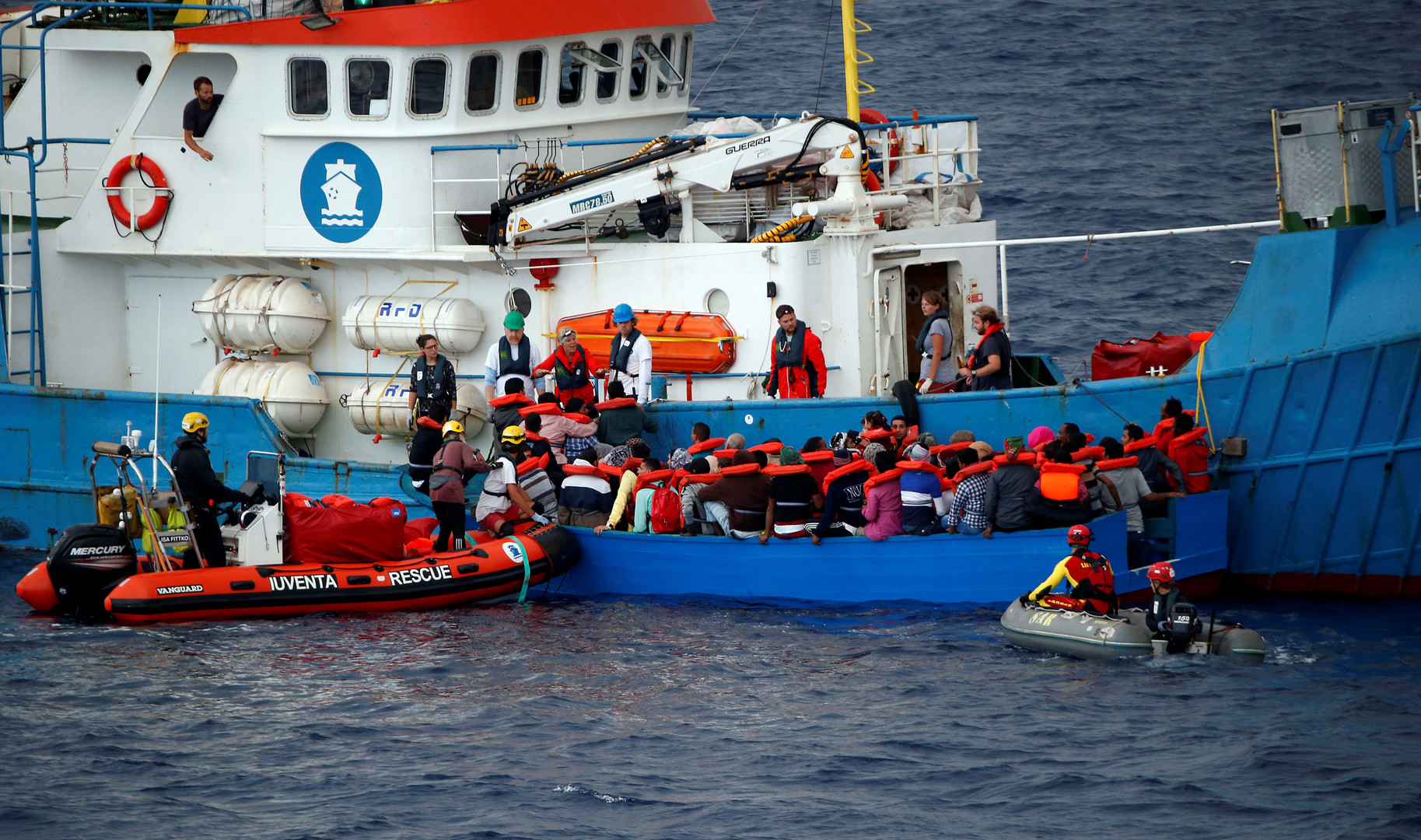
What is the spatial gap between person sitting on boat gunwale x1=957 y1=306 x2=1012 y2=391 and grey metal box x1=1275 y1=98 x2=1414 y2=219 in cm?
250

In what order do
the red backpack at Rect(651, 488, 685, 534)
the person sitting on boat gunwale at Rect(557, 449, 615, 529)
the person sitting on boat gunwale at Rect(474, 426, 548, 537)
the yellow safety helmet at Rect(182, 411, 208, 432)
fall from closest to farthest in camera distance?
the yellow safety helmet at Rect(182, 411, 208, 432) < the red backpack at Rect(651, 488, 685, 534) < the person sitting on boat gunwale at Rect(474, 426, 548, 537) < the person sitting on boat gunwale at Rect(557, 449, 615, 529)

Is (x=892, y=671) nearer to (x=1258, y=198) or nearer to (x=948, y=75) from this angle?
(x=1258, y=198)

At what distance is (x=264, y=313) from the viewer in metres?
15.2

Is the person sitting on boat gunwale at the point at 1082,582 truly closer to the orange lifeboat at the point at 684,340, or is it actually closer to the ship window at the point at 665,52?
the orange lifeboat at the point at 684,340

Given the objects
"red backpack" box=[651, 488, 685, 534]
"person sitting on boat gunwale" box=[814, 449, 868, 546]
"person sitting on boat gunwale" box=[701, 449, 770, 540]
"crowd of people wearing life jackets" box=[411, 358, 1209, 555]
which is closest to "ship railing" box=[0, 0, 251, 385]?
"crowd of people wearing life jackets" box=[411, 358, 1209, 555]

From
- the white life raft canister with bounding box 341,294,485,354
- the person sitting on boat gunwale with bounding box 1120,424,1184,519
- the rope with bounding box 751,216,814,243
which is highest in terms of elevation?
the rope with bounding box 751,216,814,243

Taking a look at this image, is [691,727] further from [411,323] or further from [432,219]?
[432,219]

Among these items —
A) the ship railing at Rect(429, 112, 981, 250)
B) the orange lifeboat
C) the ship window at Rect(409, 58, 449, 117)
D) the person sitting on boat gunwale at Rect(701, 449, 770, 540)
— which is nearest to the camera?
the person sitting on boat gunwale at Rect(701, 449, 770, 540)

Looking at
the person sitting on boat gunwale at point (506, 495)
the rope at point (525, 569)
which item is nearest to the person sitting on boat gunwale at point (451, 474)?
the person sitting on boat gunwale at point (506, 495)

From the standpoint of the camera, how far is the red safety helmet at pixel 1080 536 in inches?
449

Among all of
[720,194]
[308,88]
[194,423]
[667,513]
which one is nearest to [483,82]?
[308,88]

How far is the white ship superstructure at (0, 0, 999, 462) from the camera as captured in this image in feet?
46.8

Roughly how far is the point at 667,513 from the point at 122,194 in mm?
6801

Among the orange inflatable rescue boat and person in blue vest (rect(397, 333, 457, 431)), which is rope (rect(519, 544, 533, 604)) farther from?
person in blue vest (rect(397, 333, 457, 431))
